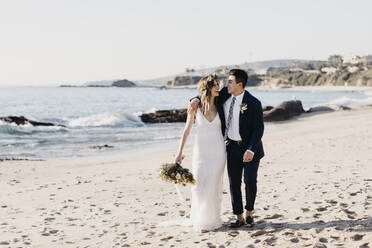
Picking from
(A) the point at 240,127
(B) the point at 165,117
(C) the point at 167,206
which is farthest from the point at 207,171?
(B) the point at 165,117

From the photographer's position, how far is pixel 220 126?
233 inches

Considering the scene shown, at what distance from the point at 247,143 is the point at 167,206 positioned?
2.68m

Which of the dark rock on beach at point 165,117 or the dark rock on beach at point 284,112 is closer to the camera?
the dark rock on beach at point 284,112

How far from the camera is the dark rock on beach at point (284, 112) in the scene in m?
33.0

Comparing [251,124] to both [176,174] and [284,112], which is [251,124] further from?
[284,112]

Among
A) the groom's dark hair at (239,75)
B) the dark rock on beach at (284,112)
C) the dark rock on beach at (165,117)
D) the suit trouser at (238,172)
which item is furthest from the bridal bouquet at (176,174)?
the dark rock on beach at (165,117)

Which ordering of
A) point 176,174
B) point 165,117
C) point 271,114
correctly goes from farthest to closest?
point 165,117 < point 271,114 < point 176,174

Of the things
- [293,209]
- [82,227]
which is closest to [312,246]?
[293,209]

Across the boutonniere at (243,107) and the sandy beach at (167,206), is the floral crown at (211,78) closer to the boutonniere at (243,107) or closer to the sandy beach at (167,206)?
the boutonniere at (243,107)

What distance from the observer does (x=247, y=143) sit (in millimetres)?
5828

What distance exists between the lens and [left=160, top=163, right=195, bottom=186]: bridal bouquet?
5.88 meters

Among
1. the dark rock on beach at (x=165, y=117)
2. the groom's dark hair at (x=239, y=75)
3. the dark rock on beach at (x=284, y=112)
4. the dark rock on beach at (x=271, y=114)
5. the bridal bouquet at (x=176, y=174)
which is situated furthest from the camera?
the dark rock on beach at (x=165, y=117)

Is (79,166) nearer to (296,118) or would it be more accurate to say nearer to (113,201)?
(113,201)

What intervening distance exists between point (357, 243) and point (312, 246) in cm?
52
